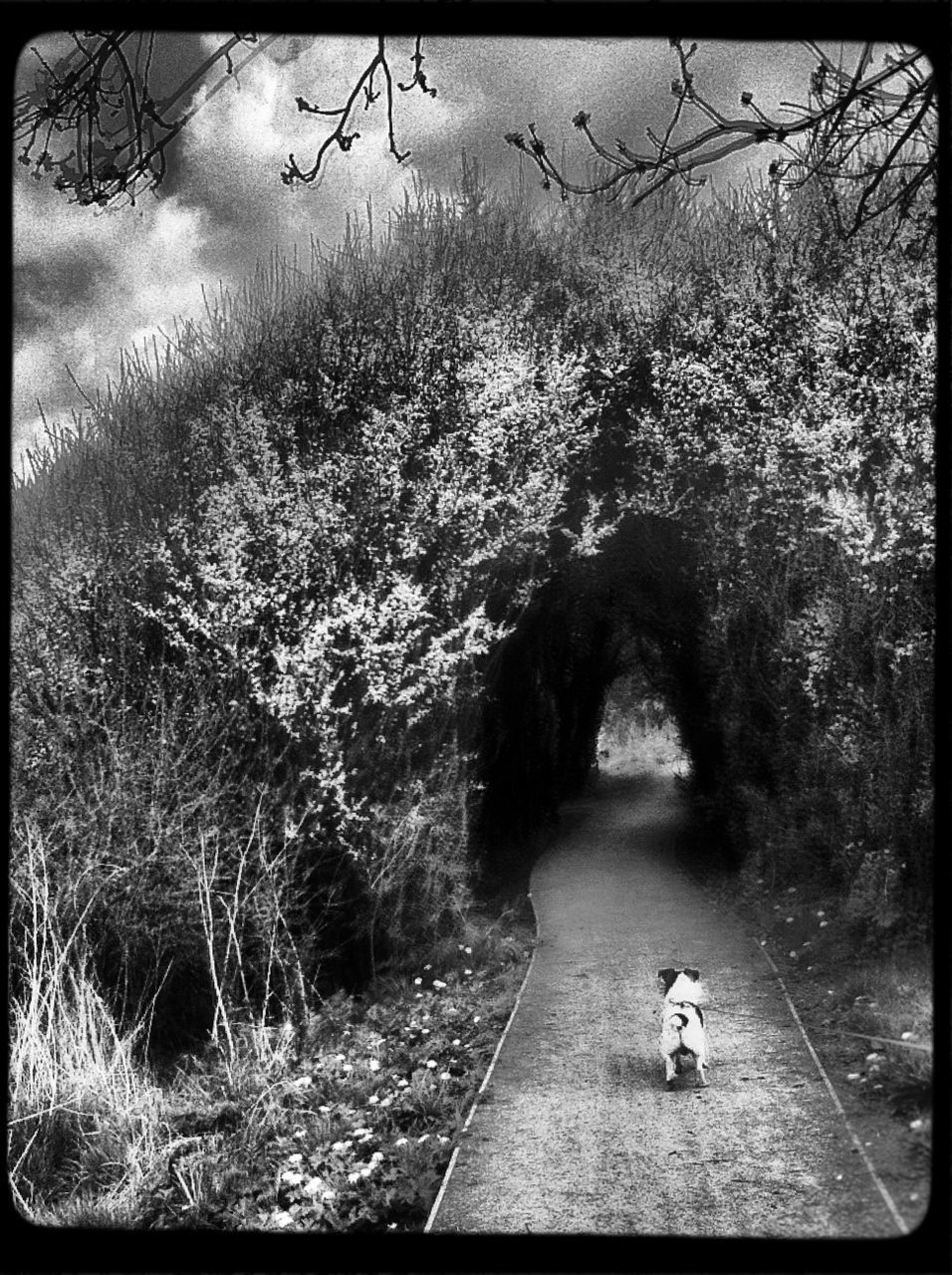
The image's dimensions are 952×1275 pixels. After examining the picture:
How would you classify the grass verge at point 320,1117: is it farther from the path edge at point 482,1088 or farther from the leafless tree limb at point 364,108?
the leafless tree limb at point 364,108

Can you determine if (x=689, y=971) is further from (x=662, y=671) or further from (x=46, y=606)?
(x=46, y=606)

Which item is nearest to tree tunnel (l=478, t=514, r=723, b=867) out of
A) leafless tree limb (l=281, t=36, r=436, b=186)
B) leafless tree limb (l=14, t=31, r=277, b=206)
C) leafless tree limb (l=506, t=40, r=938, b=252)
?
leafless tree limb (l=506, t=40, r=938, b=252)

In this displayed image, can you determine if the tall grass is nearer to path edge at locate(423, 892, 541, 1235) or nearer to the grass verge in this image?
the grass verge

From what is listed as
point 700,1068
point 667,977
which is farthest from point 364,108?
point 700,1068

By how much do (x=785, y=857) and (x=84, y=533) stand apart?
114cm

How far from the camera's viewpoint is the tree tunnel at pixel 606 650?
150 centimetres

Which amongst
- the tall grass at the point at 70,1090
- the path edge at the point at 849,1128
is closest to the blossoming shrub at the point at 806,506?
the path edge at the point at 849,1128

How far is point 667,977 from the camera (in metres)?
1.41

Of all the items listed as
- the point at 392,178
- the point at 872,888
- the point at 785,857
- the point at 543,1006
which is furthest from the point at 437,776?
the point at 392,178

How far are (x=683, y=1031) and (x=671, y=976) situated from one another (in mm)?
72

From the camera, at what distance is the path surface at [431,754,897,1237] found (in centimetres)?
129

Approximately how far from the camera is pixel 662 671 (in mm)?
1495

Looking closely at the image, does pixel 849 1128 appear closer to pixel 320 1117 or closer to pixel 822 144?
pixel 320 1117

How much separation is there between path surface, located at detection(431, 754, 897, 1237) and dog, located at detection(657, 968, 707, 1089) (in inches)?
0.5
